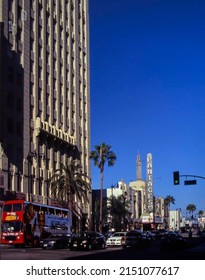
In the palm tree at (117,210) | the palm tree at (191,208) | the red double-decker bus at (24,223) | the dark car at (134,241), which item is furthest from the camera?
the palm tree at (191,208)

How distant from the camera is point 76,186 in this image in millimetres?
64375

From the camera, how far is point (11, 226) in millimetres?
38281

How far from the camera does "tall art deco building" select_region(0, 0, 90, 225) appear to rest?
5528 cm

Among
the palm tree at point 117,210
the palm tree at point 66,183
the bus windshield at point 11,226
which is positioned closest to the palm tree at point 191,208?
the palm tree at point 117,210

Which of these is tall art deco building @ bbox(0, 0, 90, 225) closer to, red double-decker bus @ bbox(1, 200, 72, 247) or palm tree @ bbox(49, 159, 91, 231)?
A: palm tree @ bbox(49, 159, 91, 231)

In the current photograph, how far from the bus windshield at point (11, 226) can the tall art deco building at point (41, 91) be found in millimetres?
13953

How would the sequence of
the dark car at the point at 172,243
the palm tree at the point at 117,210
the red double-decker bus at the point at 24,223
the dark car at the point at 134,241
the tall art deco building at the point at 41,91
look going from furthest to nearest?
the palm tree at the point at 117,210 → the tall art deco building at the point at 41,91 → the red double-decker bus at the point at 24,223 → the dark car at the point at 134,241 → the dark car at the point at 172,243

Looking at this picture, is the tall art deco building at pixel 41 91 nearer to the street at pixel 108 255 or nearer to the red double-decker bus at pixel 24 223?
the red double-decker bus at pixel 24 223

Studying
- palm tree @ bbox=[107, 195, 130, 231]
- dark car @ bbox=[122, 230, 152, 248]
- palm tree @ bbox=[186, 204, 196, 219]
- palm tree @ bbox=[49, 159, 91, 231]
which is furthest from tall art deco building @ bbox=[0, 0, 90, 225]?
palm tree @ bbox=[186, 204, 196, 219]

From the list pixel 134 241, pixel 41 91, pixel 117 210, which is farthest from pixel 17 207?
pixel 117 210

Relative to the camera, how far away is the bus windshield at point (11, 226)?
124ft

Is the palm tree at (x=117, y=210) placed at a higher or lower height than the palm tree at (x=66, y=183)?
lower

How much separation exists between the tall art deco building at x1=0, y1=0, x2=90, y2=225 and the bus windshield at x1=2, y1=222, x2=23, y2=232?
13953 mm

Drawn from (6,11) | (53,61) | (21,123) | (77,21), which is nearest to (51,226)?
(21,123)
